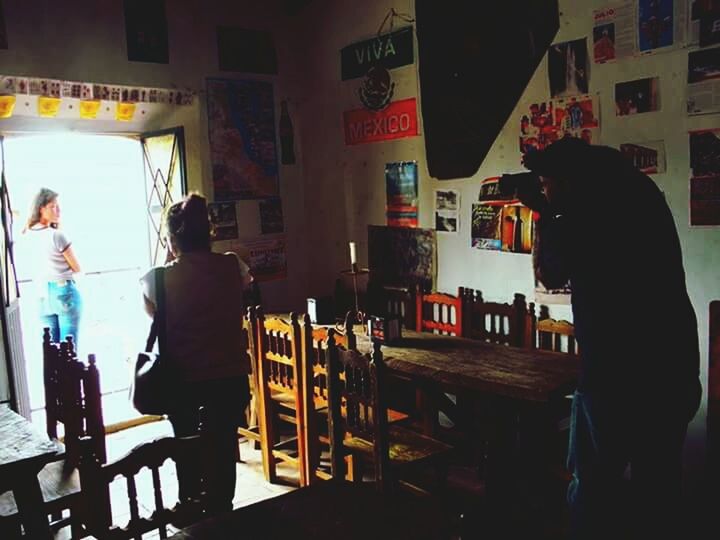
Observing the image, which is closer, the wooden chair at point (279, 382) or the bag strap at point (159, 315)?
the bag strap at point (159, 315)

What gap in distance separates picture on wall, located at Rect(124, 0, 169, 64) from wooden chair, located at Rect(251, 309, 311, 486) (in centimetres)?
185

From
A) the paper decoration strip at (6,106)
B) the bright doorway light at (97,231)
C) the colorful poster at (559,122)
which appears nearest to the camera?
the colorful poster at (559,122)

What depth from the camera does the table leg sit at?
2.10 metres

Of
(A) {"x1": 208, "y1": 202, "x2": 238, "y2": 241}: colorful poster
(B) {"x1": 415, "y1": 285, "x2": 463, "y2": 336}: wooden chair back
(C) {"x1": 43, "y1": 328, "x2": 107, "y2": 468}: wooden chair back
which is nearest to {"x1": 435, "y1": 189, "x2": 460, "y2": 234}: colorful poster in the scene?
(B) {"x1": 415, "y1": 285, "x2": 463, "y2": 336}: wooden chair back

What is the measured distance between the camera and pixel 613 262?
2027mm

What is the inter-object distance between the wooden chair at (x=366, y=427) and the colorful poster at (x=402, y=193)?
171 centimetres

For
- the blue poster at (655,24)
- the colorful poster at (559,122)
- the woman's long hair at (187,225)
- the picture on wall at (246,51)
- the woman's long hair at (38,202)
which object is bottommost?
the woman's long hair at (187,225)

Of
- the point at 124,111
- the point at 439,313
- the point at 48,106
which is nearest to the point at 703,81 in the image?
the point at 439,313

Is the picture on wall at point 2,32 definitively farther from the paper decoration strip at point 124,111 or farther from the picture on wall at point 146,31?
the paper decoration strip at point 124,111

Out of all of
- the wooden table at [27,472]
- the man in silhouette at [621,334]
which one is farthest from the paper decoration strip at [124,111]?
the man in silhouette at [621,334]

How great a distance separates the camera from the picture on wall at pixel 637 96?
3.02 meters

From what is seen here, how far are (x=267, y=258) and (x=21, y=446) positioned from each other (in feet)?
9.11

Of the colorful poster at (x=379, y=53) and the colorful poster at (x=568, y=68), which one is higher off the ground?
the colorful poster at (x=379, y=53)

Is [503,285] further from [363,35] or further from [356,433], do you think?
[363,35]
